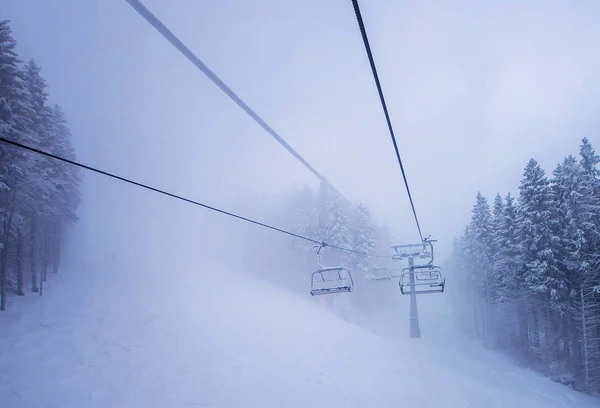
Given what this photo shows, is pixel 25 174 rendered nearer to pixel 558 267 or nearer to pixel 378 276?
pixel 558 267

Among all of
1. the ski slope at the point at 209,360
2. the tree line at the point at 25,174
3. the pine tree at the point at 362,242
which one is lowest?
the ski slope at the point at 209,360

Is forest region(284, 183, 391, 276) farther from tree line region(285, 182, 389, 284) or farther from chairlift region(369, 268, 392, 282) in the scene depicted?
chairlift region(369, 268, 392, 282)

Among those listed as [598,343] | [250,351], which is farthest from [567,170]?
[250,351]

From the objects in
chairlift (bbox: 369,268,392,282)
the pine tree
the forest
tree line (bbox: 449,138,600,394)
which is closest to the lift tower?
chairlift (bbox: 369,268,392,282)

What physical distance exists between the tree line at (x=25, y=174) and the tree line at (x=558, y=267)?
35.2 metres

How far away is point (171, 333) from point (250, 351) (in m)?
5.71

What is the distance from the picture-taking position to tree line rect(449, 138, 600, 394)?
70.8 feet

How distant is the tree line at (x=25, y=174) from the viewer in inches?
703

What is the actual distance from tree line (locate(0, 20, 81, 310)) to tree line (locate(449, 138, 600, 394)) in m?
35.2

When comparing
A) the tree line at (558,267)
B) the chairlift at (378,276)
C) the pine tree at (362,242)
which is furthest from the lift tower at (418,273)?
the pine tree at (362,242)

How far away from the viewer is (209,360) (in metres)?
19.6

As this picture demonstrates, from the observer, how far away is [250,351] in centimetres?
2212

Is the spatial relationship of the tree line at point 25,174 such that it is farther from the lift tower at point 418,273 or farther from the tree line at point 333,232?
the tree line at point 333,232

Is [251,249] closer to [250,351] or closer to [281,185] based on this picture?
[281,185]
